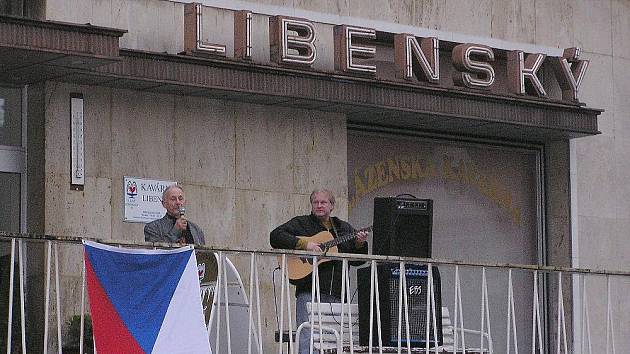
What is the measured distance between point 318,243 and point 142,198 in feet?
8.70

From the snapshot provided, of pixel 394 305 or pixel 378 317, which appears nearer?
pixel 378 317

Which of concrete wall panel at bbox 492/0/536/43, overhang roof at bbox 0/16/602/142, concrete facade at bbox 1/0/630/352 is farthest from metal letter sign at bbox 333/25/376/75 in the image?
concrete wall panel at bbox 492/0/536/43

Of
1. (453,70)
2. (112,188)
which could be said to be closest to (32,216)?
(112,188)

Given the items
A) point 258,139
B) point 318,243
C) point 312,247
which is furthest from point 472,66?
point 312,247

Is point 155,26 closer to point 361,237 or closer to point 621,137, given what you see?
point 361,237

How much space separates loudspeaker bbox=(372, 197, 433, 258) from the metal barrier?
32 cm

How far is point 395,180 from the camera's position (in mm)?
16031

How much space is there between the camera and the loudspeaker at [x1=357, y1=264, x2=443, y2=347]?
10867 mm

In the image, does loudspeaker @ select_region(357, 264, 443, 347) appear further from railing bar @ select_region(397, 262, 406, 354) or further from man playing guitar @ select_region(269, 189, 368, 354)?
man playing guitar @ select_region(269, 189, 368, 354)

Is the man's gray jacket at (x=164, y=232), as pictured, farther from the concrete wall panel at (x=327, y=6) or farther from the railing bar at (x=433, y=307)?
the concrete wall panel at (x=327, y=6)

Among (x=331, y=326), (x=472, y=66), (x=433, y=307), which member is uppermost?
(x=472, y=66)

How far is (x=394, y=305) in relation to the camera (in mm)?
10922

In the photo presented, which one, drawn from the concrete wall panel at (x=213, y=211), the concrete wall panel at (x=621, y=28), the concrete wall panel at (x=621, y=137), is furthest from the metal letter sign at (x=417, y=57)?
the concrete wall panel at (x=621, y=28)

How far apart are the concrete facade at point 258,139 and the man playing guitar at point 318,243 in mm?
2353
